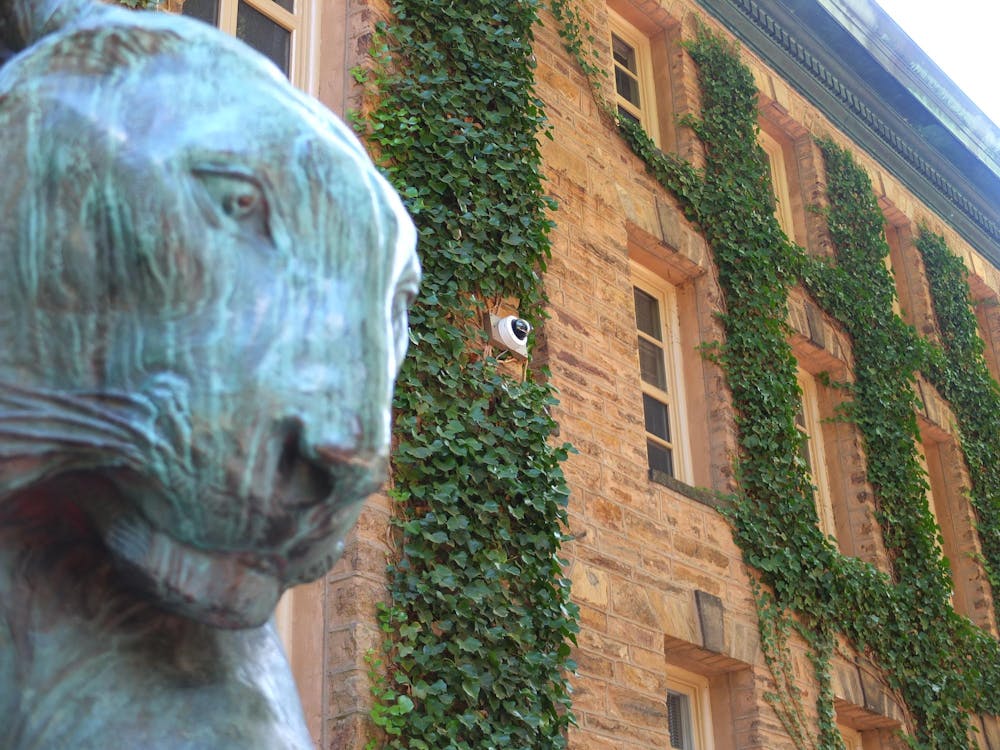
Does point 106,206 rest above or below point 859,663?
below

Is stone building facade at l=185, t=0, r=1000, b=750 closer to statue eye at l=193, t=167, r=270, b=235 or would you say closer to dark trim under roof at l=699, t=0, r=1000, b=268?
dark trim under roof at l=699, t=0, r=1000, b=268

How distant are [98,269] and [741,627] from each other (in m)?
8.55

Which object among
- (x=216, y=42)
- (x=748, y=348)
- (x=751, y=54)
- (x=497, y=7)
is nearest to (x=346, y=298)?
(x=216, y=42)

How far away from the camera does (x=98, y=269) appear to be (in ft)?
2.23

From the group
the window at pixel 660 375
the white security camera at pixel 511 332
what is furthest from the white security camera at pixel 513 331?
the window at pixel 660 375

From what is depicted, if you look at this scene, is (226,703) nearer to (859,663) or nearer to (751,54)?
(859,663)

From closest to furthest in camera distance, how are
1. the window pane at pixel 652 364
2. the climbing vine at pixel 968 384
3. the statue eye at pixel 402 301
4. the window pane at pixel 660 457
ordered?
the statue eye at pixel 402 301, the window pane at pixel 660 457, the window pane at pixel 652 364, the climbing vine at pixel 968 384

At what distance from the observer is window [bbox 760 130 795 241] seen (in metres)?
12.8

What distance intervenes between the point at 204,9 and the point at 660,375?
4.23 metres

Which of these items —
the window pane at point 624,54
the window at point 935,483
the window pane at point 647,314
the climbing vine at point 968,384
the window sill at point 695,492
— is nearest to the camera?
the window sill at point 695,492

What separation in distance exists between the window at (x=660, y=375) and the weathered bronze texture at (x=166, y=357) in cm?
862

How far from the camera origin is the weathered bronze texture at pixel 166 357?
2.13 ft

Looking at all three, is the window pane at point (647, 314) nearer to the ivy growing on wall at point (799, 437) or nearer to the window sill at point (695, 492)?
the ivy growing on wall at point (799, 437)

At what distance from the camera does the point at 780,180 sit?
1301 cm
